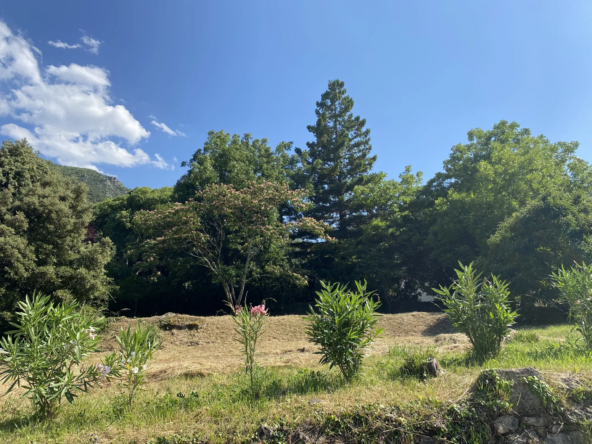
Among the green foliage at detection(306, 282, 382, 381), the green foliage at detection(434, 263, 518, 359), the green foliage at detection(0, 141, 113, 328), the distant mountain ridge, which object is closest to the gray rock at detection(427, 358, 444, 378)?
the green foliage at detection(306, 282, 382, 381)

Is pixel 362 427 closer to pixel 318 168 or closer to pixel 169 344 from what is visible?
pixel 169 344

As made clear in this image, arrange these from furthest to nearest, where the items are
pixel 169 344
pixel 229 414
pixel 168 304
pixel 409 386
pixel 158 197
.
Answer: pixel 158 197 < pixel 168 304 < pixel 169 344 < pixel 409 386 < pixel 229 414

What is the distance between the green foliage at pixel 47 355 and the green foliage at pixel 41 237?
7.31m

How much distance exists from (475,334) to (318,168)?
17843 mm

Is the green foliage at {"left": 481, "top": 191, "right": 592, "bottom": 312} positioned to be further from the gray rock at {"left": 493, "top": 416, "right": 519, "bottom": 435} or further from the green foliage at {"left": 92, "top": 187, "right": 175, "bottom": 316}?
the green foliage at {"left": 92, "top": 187, "right": 175, "bottom": 316}

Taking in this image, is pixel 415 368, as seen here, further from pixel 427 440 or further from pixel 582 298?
pixel 582 298

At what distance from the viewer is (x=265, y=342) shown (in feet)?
32.2

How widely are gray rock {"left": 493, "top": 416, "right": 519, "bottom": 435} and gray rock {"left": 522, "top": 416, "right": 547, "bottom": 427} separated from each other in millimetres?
82

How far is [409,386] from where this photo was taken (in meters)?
3.61

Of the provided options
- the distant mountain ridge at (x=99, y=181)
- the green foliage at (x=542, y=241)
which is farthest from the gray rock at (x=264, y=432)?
the distant mountain ridge at (x=99, y=181)

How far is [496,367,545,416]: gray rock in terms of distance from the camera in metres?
3.12

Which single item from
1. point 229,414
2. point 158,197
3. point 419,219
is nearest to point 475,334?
point 229,414

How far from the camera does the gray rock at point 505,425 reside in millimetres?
3000

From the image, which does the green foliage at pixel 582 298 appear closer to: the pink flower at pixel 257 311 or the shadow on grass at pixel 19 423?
the pink flower at pixel 257 311
